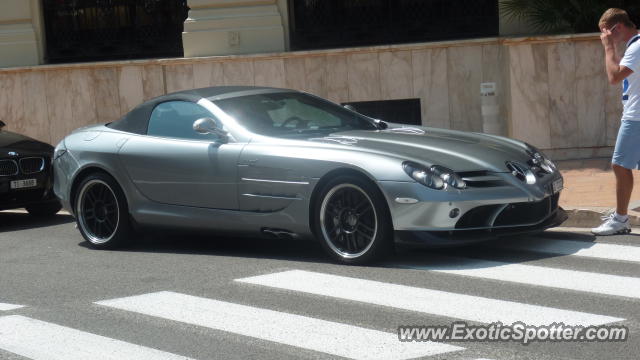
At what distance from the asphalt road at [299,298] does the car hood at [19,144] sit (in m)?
2.82

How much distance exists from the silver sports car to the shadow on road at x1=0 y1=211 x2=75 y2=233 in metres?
1.82

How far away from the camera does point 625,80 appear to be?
29.0ft

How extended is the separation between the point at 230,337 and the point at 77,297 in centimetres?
187

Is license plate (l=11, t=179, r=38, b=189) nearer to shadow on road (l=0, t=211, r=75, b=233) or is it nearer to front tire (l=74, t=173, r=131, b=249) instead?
shadow on road (l=0, t=211, r=75, b=233)

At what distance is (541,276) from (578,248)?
3.72 ft

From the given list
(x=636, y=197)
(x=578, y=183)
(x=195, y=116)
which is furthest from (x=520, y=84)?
(x=195, y=116)

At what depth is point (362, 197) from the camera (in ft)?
26.4

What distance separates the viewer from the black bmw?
11961 millimetres

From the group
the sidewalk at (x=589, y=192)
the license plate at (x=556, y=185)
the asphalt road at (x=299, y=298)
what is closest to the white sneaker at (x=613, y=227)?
the asphalt road at (x=299, y=298)

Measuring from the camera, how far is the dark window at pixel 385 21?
1631 cm

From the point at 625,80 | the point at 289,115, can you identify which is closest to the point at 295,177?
the point at 289,115

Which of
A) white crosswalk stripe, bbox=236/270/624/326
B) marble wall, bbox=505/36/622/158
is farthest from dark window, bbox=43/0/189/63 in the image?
white crosswalk stripe, bbox=236/270/624/326

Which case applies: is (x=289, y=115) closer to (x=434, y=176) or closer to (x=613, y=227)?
(x=434, y=176)

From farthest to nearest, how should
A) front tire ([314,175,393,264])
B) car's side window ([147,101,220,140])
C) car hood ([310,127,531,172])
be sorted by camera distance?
car's side window ([147,101,220,140]) → car hood ([310,127,531,172]) → front tire ([314,175,393,264])
